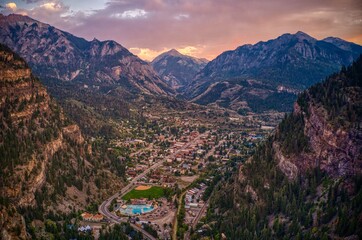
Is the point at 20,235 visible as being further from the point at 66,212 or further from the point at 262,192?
the point at 262,192

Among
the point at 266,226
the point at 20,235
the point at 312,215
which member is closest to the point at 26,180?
the point at 20,235

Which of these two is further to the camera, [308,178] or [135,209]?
[135,209]

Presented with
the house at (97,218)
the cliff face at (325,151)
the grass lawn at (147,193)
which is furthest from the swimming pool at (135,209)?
the cliff face at (325,151)

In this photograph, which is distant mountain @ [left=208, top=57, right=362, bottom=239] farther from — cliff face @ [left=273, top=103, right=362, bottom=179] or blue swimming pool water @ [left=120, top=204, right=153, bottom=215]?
blue swimming pool water @ [left=120, top=204, right=153, bottom=215]

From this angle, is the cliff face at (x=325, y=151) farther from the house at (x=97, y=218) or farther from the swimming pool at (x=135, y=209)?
the house at (x=97, y=218)

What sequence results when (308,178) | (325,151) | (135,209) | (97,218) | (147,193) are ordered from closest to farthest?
(308,178) < (325,151) < (97,218) < (135,209) < (147,193)

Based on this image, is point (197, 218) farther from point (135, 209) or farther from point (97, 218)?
point (97, 218)

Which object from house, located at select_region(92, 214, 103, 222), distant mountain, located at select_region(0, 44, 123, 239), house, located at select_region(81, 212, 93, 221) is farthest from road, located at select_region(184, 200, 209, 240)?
distant mountain, located at select_region(0, 44, 123, 239)

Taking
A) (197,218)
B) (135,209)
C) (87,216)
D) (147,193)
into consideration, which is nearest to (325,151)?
(197,218)
